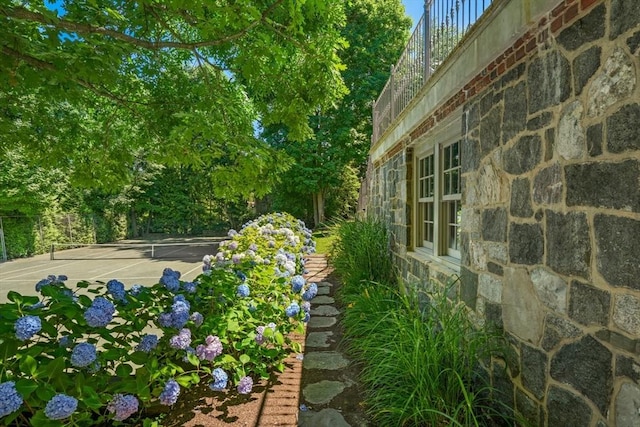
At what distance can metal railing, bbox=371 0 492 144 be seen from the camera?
273 cm

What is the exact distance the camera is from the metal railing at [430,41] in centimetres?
273

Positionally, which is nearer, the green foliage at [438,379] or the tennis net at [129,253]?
the green foliage at [438,379]

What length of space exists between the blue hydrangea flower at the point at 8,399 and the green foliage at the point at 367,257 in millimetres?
3557

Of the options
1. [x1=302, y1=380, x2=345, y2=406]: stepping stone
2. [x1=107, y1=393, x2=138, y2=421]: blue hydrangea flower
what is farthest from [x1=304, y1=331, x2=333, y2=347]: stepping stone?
[x1=107, y1=393, x2=138, y2=421]: blue hydrangea flower

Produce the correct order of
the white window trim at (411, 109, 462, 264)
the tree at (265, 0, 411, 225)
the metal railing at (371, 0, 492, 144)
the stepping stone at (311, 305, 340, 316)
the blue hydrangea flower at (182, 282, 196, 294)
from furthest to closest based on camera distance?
the tree at (265, 0, 411, 225) → the stepping stone at (311, 305, 340, 316) → the white window trim at (411, 109, 462, 264) → the metal railing at (371, 0, 492, 144) → the blue hydrangea flower at (182, 282, 196, 294)

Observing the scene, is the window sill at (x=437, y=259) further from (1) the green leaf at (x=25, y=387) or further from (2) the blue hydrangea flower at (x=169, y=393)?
(1) the green leaf at (x=25, y=387)

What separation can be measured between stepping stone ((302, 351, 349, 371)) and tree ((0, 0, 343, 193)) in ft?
5.79

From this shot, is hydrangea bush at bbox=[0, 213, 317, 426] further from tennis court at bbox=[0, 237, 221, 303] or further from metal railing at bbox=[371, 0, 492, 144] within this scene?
tennis court at bbox=[0, 237, 221, 303]

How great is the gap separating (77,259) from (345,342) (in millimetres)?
11791

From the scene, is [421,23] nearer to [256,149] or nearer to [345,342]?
[256,149]

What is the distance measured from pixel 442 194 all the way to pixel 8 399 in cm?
343

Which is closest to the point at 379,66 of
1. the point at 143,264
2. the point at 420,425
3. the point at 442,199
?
the point at 143,264

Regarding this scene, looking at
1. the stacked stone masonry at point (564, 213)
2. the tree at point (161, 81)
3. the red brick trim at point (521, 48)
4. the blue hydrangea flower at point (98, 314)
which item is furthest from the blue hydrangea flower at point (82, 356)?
the red brick trim at point (521, 48)

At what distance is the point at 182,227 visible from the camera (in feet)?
72.1
